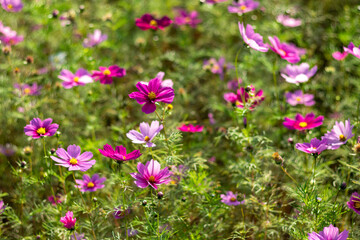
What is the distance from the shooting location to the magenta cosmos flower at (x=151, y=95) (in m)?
1.56

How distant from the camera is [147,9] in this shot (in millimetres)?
3285

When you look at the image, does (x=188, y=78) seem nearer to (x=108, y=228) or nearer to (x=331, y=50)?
(x=331, y=50)

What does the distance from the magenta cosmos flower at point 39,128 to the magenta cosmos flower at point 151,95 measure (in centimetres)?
43

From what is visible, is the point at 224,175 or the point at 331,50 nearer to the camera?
the point at 224,175

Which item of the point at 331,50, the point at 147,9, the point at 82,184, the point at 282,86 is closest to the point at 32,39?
the point at 147,9

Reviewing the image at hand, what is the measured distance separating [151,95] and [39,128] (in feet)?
1.83

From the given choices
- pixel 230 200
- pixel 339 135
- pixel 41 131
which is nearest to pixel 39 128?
pixel 41 131

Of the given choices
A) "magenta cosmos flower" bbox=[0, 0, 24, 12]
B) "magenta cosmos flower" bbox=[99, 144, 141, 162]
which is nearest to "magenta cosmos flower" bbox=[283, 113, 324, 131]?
"magenta cosmos flower" bbox=[99, 144, 141, 162]

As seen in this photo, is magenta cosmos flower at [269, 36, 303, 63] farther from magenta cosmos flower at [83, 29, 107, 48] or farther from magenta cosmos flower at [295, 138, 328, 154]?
magenta cosmos flower at [83, 29, 107, 48]

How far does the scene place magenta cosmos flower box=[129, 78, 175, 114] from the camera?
1.56 meters

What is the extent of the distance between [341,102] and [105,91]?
168 centimetres

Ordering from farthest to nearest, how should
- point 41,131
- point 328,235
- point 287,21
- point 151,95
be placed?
point 287,21, point 41,131, point 151,95, point 328,235

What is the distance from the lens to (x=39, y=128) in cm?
173

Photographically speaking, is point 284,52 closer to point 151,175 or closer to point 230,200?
point 230,200
